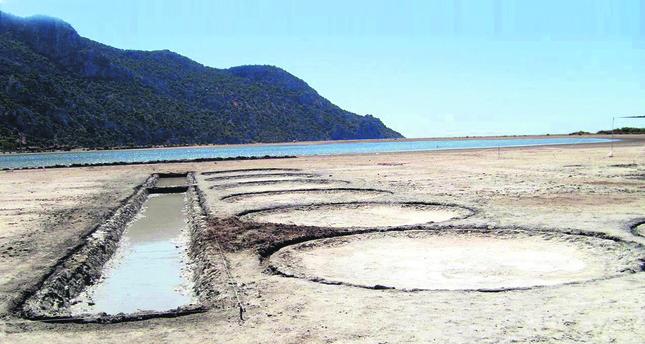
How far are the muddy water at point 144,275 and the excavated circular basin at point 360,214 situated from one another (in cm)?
233

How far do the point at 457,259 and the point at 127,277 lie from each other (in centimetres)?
563

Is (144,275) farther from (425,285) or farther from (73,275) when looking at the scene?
(425,285)

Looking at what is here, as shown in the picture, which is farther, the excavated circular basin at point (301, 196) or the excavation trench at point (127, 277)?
the excavated circular basin at point (301, 196)

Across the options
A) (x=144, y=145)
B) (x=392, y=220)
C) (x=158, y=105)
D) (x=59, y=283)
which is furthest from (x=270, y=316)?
(x=158, y=105)

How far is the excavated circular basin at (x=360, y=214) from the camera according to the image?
1261 cm

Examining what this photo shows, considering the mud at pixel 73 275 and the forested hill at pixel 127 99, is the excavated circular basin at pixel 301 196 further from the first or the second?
the forested hill at pixel 127 99

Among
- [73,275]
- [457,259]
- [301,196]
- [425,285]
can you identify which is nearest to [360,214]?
[301,196]

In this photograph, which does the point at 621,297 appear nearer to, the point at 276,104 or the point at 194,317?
the point at 194,317

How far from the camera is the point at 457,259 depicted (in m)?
8.64

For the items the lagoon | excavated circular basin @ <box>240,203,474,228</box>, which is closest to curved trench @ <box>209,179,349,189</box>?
excavated circular basin @ <box>240,203,474,228</box>

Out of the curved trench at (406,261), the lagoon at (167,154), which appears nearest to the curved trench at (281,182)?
the curved trench at (406,261)

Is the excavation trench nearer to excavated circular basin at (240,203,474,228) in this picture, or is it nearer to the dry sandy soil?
the dry sandy soil

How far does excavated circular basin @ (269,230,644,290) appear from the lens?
732 centimetres

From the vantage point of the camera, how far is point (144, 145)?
96.2 metres
